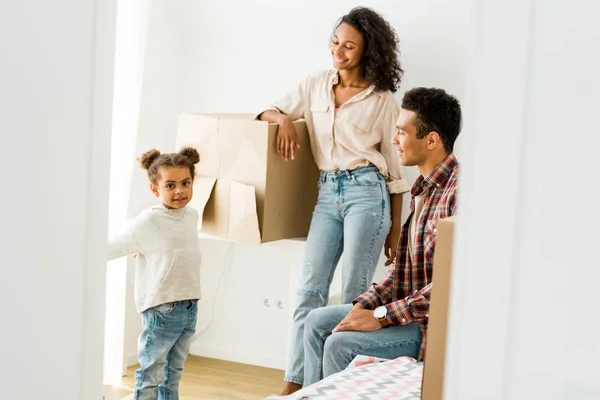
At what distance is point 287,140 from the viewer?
123 inches

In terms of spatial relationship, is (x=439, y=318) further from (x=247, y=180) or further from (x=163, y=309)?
(x=247, y=180)

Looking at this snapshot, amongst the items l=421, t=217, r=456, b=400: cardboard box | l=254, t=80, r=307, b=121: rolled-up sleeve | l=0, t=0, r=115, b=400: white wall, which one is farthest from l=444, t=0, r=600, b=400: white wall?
l=254, t=80, r=307, b=121: rolled-up sleeve

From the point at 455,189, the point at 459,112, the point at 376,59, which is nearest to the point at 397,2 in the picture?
the point at 376,59

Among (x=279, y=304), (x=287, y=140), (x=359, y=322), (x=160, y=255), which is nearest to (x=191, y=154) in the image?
(x=287, y=140)

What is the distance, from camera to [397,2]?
11.3 ft

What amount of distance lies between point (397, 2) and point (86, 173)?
245 cm

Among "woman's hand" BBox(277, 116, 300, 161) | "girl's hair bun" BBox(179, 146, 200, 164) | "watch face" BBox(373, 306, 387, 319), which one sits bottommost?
"watch face" BBox(373, 306, 387, 319)

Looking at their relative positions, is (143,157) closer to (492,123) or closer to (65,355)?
(65,355)

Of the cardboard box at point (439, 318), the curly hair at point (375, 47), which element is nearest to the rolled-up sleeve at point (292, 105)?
the curly hair at point (375, 47)

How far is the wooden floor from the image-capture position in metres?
3.41

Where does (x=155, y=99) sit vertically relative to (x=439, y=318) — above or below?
above

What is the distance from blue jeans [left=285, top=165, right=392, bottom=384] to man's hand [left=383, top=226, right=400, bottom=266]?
0.06m

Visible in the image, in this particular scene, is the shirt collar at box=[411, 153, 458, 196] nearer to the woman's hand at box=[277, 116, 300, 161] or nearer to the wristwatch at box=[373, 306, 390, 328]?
the wristwatch at box=[373, 306, 390, 328]

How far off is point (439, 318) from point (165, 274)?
1574 mm
